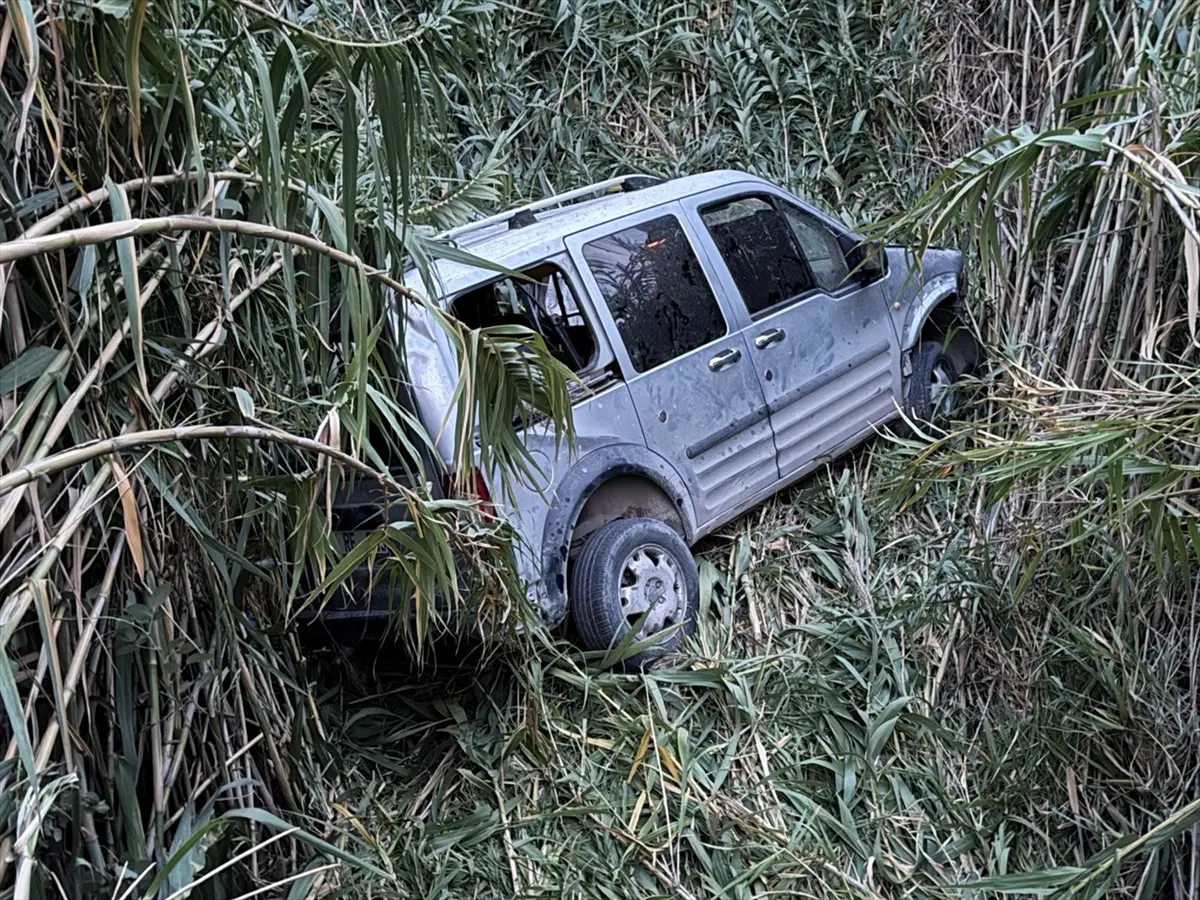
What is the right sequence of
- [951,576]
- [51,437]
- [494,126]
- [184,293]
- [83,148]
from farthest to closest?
[494,126] < [951,576] < [184,293] < [83,148] < [51,437]

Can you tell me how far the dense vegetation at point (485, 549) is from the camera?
7.58 feet

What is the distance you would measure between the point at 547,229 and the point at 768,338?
1091 mm

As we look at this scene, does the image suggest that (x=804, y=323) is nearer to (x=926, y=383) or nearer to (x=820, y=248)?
(x=820, y=248)

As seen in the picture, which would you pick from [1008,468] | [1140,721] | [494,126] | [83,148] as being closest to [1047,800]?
[1140,721]

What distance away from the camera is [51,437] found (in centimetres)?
223

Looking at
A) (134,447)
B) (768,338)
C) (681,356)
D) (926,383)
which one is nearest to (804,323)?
(768,338)

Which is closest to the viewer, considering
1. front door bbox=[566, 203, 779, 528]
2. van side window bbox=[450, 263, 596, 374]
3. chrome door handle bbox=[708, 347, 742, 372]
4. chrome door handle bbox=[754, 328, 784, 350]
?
van side window bbox=[450, 263, 596, 374]

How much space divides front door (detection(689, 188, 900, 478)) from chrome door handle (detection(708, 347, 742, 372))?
4.2 inches

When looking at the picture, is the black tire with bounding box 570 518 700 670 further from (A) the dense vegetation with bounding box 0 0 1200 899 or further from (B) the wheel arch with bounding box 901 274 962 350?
(B) the wheel arch with bounding box 901 274 962 350

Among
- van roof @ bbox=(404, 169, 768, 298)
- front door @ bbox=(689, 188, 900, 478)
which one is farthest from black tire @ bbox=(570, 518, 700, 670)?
van roof @ bbox=(404, 169, 768, 298)

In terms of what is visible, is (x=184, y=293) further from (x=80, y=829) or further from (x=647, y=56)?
(x=647, y=56)

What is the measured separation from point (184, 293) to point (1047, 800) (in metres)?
2.76

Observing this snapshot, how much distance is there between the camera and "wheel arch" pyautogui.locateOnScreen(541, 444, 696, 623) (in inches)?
165

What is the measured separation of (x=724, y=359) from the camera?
482cm
